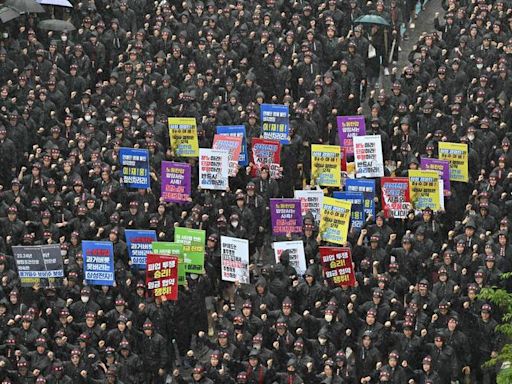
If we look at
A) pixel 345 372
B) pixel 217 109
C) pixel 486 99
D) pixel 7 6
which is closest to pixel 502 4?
pixel 486 99

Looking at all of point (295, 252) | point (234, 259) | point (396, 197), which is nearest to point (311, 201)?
point (396, 197)

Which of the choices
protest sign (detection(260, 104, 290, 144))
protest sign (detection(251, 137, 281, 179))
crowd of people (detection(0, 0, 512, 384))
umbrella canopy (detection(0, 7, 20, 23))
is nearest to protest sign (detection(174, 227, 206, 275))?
crowd of people (detection(0, 0, 512, 384))

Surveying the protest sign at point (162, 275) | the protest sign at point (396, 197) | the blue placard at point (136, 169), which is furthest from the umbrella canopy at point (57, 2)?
the protest sign at point (162, 275)

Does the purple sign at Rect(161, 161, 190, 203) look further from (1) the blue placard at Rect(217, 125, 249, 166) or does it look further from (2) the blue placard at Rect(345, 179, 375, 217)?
(2) the blue placard at Rect(345, 179, 375, 217)

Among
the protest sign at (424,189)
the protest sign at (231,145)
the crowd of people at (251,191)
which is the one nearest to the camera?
the crowd of people at (251,191)

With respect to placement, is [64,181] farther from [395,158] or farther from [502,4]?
[502,4]

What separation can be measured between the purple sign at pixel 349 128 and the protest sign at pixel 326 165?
1.04 meters

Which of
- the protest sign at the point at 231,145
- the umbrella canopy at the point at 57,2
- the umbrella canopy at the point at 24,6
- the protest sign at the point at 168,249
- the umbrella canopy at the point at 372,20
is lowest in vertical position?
the protest sign at the point at 168,249

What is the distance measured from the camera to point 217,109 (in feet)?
138

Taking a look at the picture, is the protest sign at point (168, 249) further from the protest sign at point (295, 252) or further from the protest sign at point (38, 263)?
the protest sign at point (295, 252)

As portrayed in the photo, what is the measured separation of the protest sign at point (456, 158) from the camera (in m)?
40.4

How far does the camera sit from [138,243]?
124 ft

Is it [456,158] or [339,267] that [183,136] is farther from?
[339,267]

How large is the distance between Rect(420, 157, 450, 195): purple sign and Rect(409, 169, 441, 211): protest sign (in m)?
0.47
